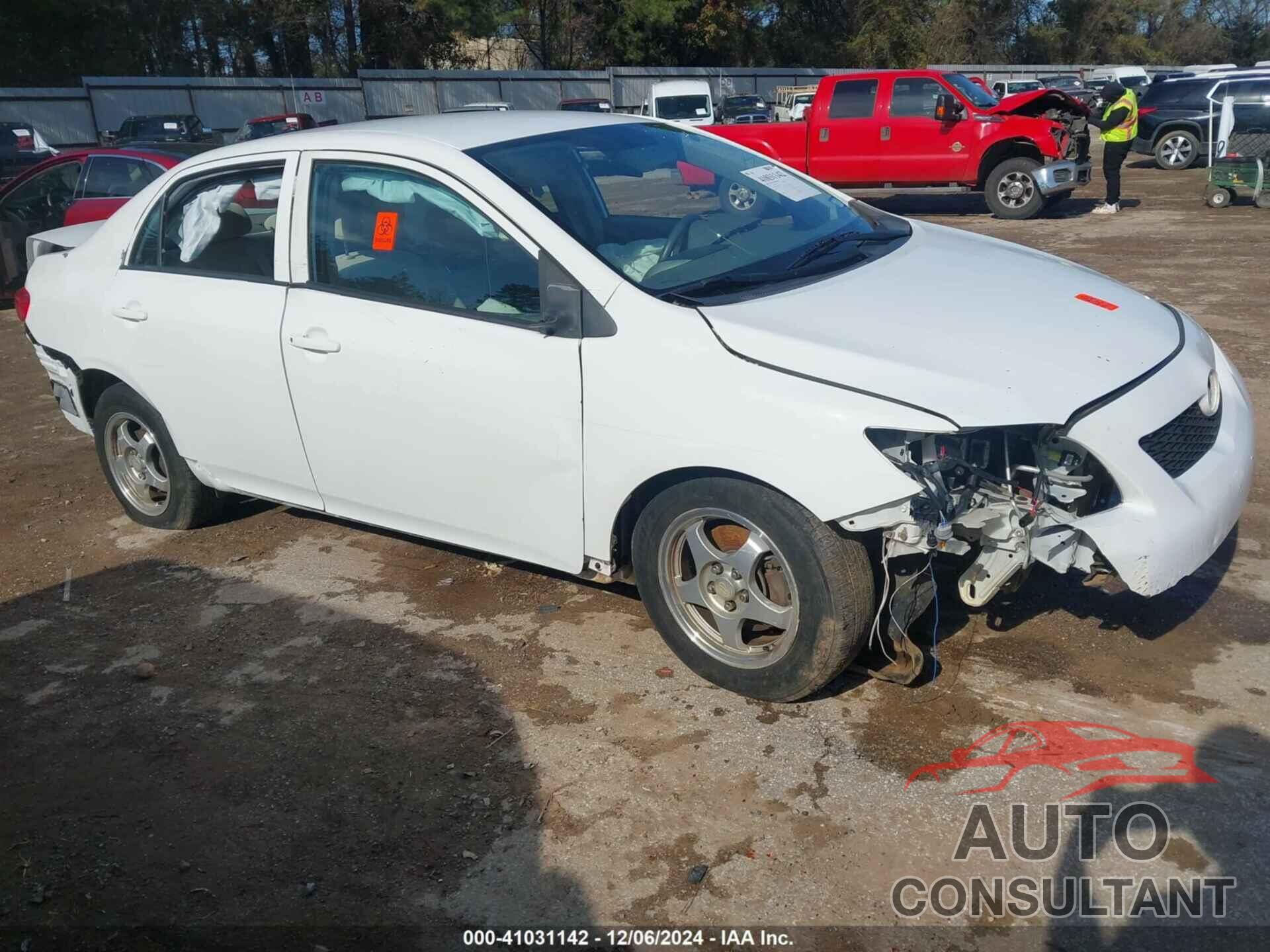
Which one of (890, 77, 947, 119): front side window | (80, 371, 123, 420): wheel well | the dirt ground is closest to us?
the dirt ground

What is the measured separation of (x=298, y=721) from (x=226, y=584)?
135cm

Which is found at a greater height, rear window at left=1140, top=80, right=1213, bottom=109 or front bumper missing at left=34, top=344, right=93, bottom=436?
rear window at left=1140, top=80, right=1213, bottom=109

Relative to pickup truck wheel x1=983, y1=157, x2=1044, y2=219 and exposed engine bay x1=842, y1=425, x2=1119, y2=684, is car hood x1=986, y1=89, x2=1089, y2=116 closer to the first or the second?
pickup truck wheel x1=983, y1=157, x2=1044, y2=219

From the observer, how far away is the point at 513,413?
381 centimetres

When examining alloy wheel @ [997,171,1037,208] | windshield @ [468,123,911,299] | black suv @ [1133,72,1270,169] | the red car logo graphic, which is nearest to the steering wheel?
windshield @ [468,123,911,299]

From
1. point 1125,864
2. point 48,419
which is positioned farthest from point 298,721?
point 48,419

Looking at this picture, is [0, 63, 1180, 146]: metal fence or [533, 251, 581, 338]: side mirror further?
[0, 63, 1180, 146]: metal fence

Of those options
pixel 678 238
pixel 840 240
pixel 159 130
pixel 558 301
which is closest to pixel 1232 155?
pixel 840 240

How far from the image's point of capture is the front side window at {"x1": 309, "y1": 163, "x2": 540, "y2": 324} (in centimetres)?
388

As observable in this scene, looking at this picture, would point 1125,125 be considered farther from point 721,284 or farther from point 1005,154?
point 721,284

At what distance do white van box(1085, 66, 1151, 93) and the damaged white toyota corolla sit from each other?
34942mm

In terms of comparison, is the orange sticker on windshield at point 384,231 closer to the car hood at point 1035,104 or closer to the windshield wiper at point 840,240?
the windshield wiper at point 840,240

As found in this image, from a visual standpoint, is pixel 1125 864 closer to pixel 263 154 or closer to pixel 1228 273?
pixel 263 154

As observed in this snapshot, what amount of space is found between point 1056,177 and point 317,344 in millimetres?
13163
